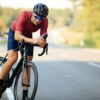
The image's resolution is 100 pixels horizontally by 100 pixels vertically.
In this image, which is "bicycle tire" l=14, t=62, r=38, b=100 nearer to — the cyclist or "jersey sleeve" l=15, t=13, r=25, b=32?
the cyclist

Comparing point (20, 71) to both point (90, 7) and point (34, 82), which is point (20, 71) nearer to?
point (34, 82)

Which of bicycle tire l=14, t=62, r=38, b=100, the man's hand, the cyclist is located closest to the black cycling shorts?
the cyclist

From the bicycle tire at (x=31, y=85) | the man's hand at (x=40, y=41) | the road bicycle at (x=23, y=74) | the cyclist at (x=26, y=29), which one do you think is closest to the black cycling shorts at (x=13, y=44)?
the cyclist at (x=26, y=29)

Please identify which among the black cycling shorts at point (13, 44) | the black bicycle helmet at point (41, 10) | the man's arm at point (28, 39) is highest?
the black bicycle helmet at point (41, 10)

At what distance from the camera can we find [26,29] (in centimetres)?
749

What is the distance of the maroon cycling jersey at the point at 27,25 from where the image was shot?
7.31 metres

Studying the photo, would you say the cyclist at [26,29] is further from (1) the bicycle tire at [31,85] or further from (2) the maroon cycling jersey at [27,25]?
(1) the bicycle tire at [31,85]

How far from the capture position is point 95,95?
393 inches

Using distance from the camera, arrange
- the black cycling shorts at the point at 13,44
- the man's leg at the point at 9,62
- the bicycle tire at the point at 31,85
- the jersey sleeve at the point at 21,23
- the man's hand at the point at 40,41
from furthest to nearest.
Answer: the black cycling shorts at the point at 13,44
the man's leg at the point at 9,62
the jersey sleeve at the point at 21,23
the bicycle tire at the point at 31,85
the man's hand at the point at 40,41

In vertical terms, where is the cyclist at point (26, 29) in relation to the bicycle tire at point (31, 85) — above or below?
above

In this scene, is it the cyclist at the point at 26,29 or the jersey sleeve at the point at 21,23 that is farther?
the jersey sleeve at the point at 21,23

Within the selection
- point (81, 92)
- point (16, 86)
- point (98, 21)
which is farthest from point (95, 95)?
point (98, 21)

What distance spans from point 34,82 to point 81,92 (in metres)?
3.40

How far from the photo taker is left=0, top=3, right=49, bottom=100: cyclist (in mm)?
7164
